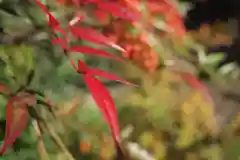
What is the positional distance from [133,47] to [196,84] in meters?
0.10

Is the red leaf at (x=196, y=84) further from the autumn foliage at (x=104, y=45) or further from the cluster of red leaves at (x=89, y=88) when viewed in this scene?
the cluster of red leaves at (x=89, y=88)

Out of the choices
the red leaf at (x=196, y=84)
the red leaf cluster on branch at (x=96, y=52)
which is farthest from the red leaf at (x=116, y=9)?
the red leaf at (x=196, y=84)

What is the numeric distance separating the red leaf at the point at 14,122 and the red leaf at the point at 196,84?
0.77ft

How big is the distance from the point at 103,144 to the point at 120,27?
0.17 metres

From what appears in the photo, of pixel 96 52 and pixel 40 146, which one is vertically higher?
pixel 96 52

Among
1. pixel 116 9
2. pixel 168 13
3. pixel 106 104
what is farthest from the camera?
pixel 168 13

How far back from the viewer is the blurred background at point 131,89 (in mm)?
428

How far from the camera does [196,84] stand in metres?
0.52

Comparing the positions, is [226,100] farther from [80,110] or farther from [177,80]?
[80,110]

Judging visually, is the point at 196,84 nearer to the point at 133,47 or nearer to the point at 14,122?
the point at 133,47

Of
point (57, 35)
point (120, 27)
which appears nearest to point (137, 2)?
point (120, 27)

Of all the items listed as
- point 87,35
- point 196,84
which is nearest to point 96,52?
point 87,35

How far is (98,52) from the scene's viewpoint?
0.41m

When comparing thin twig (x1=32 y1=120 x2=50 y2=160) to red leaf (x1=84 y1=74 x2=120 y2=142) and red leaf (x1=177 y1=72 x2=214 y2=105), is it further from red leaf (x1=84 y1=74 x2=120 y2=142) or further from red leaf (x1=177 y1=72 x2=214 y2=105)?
red leaf (x1=177 y1=72 x2=214 y2=105)
